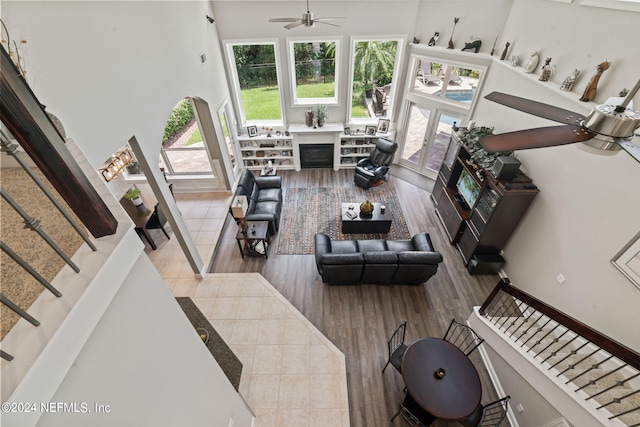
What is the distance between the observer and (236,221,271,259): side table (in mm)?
5703

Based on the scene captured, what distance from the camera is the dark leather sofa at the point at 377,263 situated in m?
4.84

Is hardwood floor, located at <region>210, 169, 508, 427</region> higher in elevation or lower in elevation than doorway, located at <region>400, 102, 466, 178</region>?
lower

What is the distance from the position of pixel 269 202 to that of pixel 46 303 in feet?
19.3

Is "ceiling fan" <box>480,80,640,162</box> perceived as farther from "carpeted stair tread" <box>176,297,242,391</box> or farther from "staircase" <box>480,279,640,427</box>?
"carpeted stair tread" <box>176,297,242,391</box>

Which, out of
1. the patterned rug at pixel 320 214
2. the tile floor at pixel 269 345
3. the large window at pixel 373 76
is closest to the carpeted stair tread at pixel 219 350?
the tile floor at pixel 269 345

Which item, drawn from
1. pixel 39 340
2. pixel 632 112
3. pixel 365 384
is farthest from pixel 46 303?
pixel 365 384

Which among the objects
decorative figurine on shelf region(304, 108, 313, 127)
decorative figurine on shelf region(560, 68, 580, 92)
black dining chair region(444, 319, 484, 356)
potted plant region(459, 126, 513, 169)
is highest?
decorative figurine on shelf region(560, 68, 580, 92)

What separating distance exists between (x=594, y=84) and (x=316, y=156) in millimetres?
6073

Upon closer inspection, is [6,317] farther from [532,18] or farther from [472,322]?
[532,18]

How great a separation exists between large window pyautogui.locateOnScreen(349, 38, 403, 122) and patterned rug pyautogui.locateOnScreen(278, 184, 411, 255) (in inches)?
88.3

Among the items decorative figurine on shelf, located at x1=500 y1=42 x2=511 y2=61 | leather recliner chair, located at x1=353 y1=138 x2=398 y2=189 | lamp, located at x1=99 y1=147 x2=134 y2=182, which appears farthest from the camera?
leather recliner chair, located at x1=353 y1=138 x2=398 y2=189

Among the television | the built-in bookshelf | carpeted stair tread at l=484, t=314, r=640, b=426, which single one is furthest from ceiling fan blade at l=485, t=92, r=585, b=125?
the built-in bookshelf

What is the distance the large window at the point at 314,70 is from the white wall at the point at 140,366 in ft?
23.7

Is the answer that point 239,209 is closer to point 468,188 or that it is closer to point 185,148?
point 185,148
